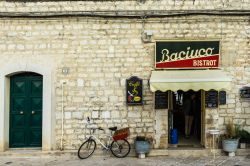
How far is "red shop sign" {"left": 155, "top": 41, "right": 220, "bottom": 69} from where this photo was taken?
11.4 m

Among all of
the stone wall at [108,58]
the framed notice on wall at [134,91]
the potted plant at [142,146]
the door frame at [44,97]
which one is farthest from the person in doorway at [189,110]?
the door frame at [44,97]

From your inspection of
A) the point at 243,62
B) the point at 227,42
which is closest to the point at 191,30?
the point at 227,42

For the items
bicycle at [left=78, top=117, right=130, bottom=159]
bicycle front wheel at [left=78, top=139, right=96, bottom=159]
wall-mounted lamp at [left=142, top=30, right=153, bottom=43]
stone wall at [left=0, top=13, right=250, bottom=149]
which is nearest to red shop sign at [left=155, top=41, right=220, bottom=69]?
stone wall at [left=0, top=13, right=250, bottom=149]

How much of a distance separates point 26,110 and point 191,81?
5507mm

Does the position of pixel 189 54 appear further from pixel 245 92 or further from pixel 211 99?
pixel 245 92

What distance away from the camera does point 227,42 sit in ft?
37.6

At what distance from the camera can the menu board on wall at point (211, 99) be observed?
1146cm

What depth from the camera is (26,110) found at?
11750 millimetres

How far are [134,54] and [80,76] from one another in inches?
75.2

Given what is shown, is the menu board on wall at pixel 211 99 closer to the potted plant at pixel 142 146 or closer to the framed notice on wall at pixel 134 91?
the framed notice on wall at pixel 134 91

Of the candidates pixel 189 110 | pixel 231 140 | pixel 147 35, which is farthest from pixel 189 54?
pixel 231 140

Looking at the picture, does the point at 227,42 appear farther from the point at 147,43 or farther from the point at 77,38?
the point at 77,38

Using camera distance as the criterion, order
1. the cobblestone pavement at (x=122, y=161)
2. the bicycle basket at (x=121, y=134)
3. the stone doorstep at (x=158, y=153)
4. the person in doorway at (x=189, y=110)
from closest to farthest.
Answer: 1. the cobblestone pavement at (x=122, y=161)
2. the bicycle basket at (x=121, y=134)
3. the stone doorstep at (x=158, y=153)
4. the person in doorway at (x=189, y=110)

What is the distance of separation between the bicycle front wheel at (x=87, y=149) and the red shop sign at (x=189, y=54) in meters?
3.21
